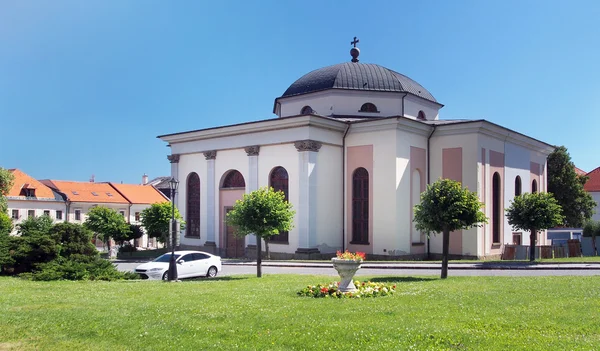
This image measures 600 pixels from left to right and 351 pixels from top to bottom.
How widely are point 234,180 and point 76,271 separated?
17.7 m

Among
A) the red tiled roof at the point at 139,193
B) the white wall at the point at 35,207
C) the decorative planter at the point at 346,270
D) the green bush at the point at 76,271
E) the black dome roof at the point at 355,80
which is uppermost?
the black dome roof at the point at 355,80

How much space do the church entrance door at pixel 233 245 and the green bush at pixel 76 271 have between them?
49.3 ft

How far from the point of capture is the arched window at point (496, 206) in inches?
1325

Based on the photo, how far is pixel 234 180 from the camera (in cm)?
3578

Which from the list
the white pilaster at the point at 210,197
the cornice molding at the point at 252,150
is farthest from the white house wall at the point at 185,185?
the cornice molding at the point at 252,150

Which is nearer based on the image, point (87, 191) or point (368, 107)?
point (368, 107)

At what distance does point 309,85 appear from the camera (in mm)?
36312

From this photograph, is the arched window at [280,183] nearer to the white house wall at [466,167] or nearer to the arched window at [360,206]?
the arched window at [360,206]

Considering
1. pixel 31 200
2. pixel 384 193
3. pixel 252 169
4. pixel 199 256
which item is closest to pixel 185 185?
pixel 252 169

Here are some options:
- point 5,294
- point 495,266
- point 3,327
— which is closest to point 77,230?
point 5,294

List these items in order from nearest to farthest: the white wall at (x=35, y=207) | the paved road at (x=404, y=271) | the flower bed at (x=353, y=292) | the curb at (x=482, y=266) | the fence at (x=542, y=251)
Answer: the flower bed at (x=353, y=292) < the paved road at (x=404, y=271) < the curb at (x=482, y=266) < the fence at (x=542, y=251) < the white wall at (x=35, y=207)

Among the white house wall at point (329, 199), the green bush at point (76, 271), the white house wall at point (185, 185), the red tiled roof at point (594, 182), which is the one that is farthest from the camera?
the red tiled roof at point (594, 182)

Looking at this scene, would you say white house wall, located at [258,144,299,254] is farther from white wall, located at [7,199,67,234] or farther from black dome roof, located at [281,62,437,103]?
white wall, located at [7,199,67,234]

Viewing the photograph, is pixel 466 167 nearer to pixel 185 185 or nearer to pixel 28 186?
pixel 185 185
